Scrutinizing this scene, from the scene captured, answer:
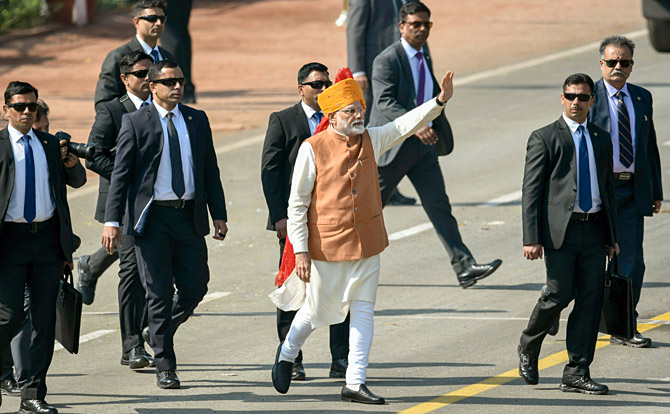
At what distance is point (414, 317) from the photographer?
10945 mm

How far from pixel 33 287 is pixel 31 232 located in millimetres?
345

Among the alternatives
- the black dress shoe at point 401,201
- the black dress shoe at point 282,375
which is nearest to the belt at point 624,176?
the black dress shoe at point 282,375

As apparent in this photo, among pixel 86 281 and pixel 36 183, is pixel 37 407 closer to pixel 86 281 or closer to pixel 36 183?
pixel 36 183

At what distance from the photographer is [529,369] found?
889 cm

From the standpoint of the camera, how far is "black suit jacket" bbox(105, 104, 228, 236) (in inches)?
355

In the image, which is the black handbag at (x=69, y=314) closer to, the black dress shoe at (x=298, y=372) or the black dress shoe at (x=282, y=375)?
the black dress shoe at (x=282, y=375)

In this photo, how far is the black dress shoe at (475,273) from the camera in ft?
38.3

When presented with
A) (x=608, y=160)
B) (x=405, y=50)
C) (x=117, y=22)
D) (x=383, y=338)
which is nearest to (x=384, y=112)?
(x=405, y=50)

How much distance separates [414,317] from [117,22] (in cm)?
1918

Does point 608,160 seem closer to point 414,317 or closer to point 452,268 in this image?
point 414,317

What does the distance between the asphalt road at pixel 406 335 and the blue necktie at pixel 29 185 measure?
1.27 metres

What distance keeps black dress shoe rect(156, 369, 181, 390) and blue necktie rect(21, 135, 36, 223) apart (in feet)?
4.62

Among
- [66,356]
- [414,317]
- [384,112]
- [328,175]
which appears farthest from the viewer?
[384,112]

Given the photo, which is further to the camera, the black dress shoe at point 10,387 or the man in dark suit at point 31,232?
the black dress shoe at point 10,387
